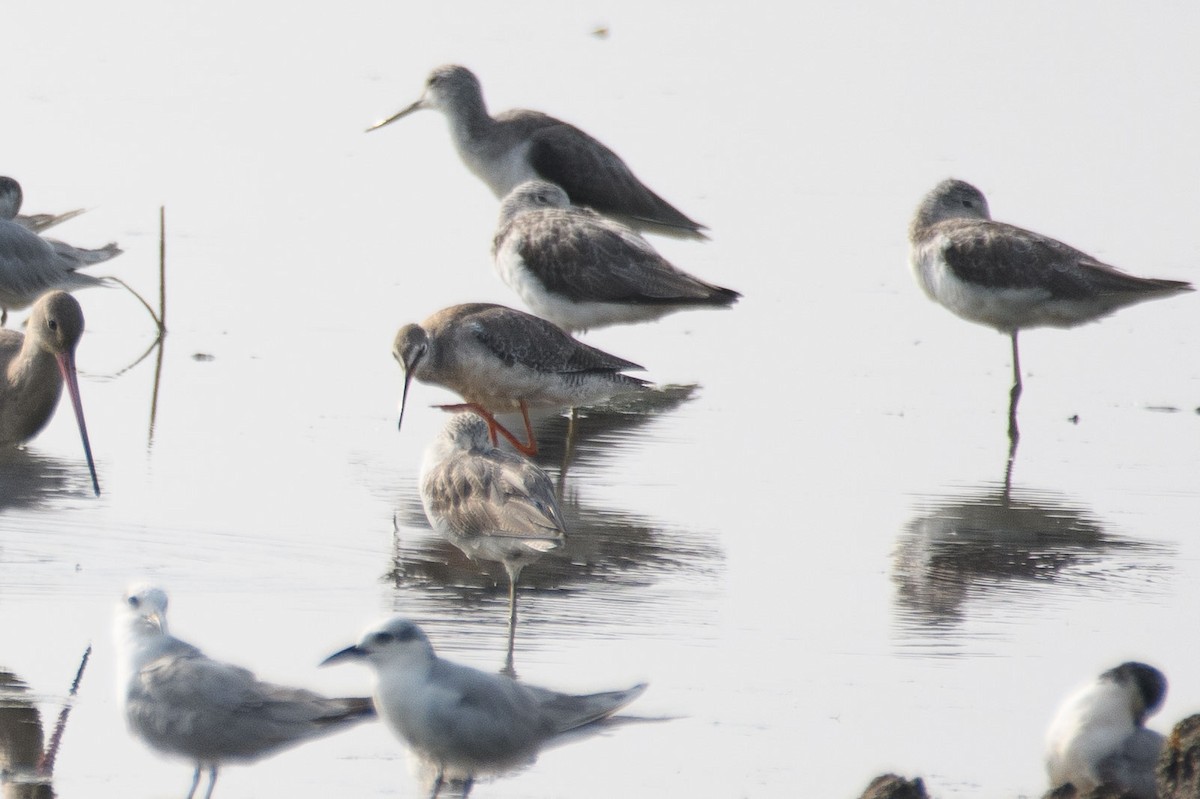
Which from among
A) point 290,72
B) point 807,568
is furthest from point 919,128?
point 807,568

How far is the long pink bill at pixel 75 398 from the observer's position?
29.0ft

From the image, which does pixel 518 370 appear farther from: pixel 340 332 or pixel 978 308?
pixel 978 308

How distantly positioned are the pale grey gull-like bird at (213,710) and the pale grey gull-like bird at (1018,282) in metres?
6.51

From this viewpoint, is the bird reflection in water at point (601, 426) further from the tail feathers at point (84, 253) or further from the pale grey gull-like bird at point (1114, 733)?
the pale grey gull-like bird at point (1114, 733)

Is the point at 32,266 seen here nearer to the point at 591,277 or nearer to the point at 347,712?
the point at 591,277

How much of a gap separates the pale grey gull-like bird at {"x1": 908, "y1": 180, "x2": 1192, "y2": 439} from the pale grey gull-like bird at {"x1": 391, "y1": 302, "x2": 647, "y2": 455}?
91.6 inches

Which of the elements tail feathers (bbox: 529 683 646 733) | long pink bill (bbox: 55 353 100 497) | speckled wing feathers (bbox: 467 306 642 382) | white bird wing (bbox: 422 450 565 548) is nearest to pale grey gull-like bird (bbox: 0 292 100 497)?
long pink bill (bbox: 55 353 100 497)

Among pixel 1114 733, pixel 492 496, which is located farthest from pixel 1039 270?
pixel 1114 733

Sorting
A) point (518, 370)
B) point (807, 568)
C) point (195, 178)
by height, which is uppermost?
point (195, 178)

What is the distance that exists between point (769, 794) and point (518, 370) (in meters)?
4.47

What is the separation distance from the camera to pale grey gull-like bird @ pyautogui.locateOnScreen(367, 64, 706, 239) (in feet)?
47.7

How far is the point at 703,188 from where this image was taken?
54.2ft

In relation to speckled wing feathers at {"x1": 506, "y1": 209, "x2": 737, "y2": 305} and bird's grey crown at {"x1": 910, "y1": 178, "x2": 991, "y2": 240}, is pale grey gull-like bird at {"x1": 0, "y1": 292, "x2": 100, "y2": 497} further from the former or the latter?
bird's grey crown at {"x1": 910, "y1": 178, "x2": 991, "y2": 240}

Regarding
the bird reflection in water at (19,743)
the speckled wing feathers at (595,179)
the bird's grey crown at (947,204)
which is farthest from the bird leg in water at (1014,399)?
the bird reflection in water at (19,743)
